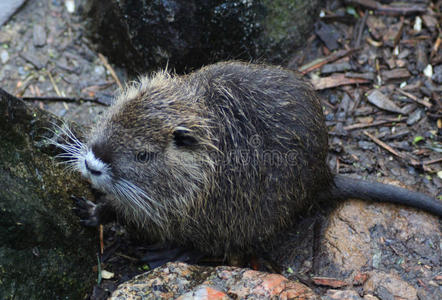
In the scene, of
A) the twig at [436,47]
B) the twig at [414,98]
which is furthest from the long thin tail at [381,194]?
the twig at [436,47]

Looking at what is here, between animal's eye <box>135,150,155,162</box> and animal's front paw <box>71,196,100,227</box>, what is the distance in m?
0.58

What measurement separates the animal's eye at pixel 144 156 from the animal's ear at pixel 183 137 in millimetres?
171

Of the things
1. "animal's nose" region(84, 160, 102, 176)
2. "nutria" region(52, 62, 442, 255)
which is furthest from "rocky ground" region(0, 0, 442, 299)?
"animal's nose" region(84, 160, 102, 176)

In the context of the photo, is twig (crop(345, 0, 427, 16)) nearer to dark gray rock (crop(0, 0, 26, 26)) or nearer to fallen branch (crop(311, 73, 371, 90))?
fallen branch (crop(311, 73, 371, 90))

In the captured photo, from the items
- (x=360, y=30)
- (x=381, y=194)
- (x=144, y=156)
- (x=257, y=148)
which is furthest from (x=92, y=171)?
(x=360, y=30)

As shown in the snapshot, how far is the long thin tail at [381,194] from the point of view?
3375 mm

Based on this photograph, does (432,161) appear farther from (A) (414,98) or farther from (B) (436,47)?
(B) (436,47)

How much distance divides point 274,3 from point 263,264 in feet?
7.37

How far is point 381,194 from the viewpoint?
344 cm

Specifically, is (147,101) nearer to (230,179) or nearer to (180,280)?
(230,179)

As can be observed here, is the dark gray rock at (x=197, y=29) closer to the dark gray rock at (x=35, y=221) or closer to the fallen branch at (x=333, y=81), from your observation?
the fallen branch at (x=333, y=81)

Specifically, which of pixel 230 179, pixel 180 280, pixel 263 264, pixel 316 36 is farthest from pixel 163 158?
pixel 316 36

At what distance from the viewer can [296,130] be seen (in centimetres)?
301

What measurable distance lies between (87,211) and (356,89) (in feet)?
8.70
